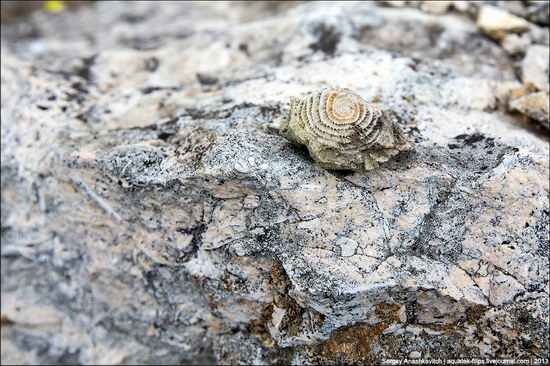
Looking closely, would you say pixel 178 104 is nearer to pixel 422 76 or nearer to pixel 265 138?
pixel 265 138

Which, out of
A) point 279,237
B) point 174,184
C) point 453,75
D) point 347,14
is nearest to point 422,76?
point 453,75

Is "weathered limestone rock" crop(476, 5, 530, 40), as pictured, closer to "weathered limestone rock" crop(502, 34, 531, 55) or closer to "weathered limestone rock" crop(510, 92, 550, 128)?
"weathered limestone rock" crop(502, 34, 531, 55)

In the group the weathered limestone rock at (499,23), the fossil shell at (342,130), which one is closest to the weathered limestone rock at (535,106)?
the weathered limestone rock at (499,23)

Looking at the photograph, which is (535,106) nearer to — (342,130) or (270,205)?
(342,130)

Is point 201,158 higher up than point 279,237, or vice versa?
point 201,158

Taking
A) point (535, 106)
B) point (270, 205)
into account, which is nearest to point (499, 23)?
point (535, 106)

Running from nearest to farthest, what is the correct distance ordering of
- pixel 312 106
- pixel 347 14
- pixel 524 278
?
pixel 312 106 → pixel 524 278 → pixel 347 14

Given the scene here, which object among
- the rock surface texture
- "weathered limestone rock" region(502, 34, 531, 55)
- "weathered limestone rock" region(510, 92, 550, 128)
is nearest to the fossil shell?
the rock surface texture
